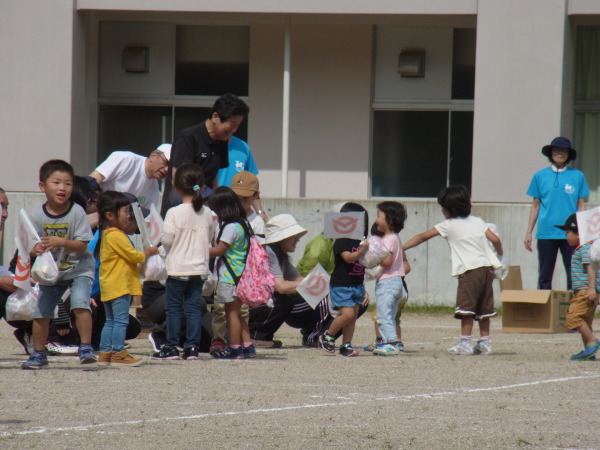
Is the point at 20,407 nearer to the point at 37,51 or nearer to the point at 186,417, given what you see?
the point at 186,417

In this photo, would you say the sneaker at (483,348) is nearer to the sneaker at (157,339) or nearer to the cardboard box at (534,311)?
the cardboard box at (534,311)

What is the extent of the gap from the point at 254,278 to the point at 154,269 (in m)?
0.82

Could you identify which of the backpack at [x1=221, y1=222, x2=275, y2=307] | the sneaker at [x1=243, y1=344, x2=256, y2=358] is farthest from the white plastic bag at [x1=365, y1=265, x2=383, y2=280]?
the sneaker at [x1=243, y1=344, x2=256, y2=358]

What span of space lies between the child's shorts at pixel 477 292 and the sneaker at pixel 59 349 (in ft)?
10.4

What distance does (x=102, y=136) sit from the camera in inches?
703

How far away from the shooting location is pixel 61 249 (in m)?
8.38

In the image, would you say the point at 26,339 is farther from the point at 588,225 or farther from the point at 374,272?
the point at 588,225

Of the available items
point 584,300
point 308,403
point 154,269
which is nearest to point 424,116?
point 584,300

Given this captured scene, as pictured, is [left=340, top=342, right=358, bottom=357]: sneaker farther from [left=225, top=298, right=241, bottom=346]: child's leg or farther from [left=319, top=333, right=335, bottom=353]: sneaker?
[left=225, top=298, right=241, bottom=346]: child's leg

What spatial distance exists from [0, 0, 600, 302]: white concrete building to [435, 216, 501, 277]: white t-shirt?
5.02 m

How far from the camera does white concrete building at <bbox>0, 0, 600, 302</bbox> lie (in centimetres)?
1534

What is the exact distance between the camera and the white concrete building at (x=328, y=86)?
15.3 meters

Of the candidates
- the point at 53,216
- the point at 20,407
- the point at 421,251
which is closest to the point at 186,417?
the point at 20,407

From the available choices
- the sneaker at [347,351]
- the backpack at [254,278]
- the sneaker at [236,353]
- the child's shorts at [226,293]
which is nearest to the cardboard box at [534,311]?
the sneaker at [347,351]
